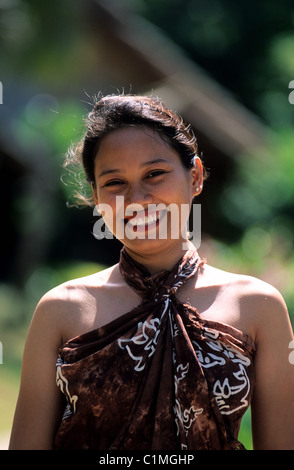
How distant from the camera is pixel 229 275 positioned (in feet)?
6.27

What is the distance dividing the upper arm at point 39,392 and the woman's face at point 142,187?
1.13ft

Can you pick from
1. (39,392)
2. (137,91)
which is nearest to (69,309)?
(39,392)

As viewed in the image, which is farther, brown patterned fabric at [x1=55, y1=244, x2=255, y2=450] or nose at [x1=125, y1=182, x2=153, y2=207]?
nose at [x1=125, y1=182, x2=153, y2=207]

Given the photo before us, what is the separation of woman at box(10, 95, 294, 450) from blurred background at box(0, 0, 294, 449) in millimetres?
2270

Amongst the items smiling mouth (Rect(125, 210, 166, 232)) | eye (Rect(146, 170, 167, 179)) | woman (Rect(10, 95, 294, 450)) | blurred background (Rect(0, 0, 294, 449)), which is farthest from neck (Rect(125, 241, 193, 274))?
blurred background (Rect(0, 0, 294, 449))

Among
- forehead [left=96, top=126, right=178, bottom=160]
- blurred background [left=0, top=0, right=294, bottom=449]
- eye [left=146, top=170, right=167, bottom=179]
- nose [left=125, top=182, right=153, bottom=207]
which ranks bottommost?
nose [left=125, top=182, right=153, bottom=207]

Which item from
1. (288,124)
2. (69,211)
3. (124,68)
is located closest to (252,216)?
(288,124)

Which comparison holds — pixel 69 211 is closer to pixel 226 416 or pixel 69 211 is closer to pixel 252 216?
pixel 252 216

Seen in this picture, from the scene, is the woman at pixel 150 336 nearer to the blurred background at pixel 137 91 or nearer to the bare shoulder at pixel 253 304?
the bare shoulder at pixel 253 304

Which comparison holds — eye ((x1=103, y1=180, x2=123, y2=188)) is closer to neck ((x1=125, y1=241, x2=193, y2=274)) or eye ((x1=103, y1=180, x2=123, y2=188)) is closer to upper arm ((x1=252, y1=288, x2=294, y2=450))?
neck ((x1=125, y1=241, x2=193, y2=274))

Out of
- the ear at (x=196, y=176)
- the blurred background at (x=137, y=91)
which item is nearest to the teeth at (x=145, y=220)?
the ear at (x=196, y=176)

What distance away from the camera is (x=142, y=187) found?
1795 millimetres

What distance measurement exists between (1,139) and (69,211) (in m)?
0.90

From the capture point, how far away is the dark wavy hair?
1868mm
